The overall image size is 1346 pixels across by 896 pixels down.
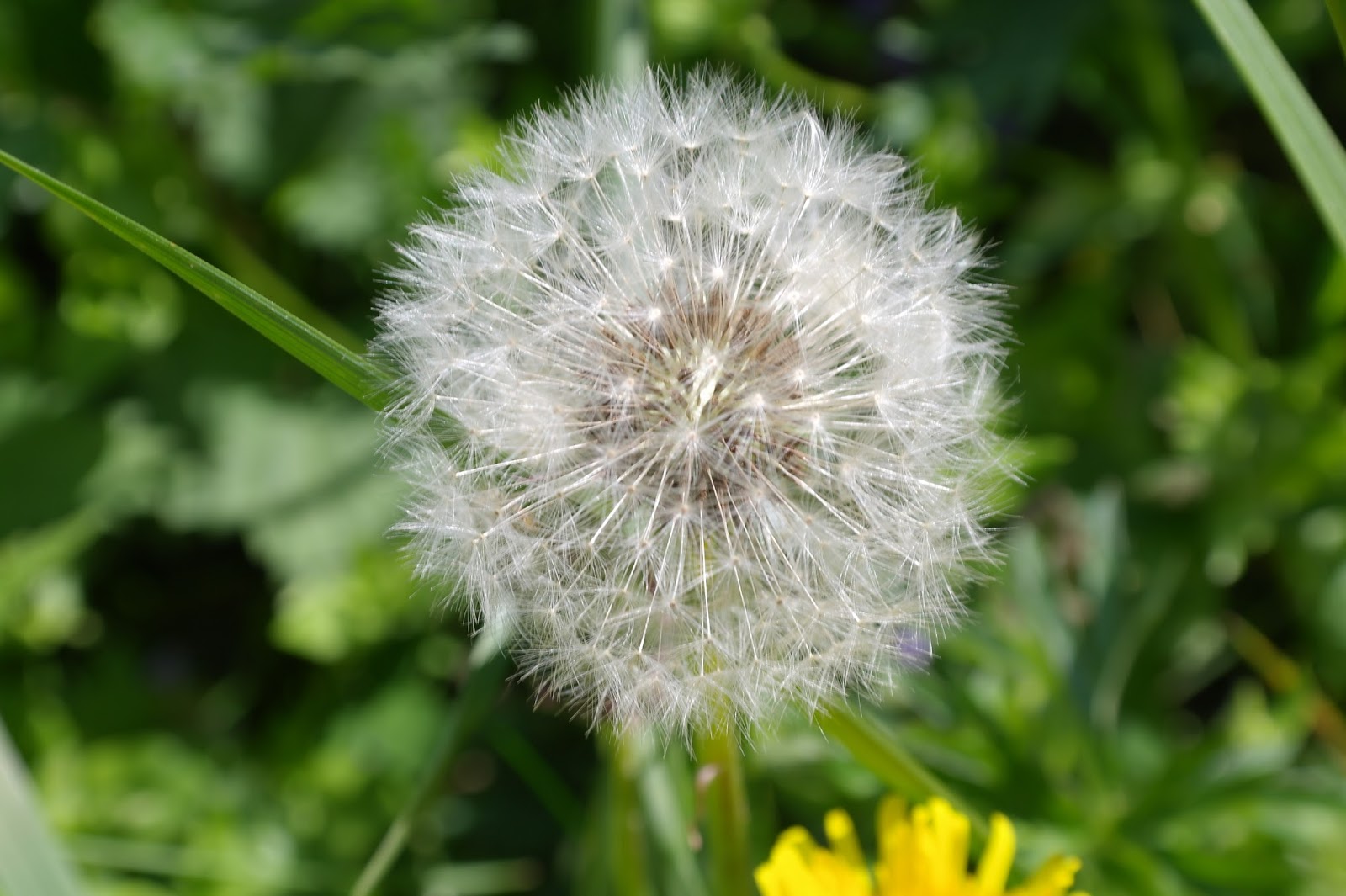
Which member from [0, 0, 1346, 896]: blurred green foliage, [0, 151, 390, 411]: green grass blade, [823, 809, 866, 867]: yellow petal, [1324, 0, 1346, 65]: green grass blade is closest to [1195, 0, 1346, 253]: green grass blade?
[1324, 0, 1346, 65]: green grass blade

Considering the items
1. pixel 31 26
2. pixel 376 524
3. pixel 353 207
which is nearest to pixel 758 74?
pixel 353 207

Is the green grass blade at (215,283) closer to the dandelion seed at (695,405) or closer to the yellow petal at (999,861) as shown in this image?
the dandelion seed at (695,405)

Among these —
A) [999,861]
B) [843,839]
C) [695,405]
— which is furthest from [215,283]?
[999,861]

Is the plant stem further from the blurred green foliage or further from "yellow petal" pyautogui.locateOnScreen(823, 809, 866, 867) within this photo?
the blurred green foliage

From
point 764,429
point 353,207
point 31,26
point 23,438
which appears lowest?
point 764,429

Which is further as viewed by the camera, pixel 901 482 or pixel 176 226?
pixel 176 226

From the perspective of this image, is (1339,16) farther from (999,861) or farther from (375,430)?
(375,430)

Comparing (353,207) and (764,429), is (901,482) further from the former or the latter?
(353,207)

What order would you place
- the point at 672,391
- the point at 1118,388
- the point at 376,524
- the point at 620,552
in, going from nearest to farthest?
1. the point at 620,552
2. the point at 672,391
3. the point at 376,524
4. the point at 1118,388
